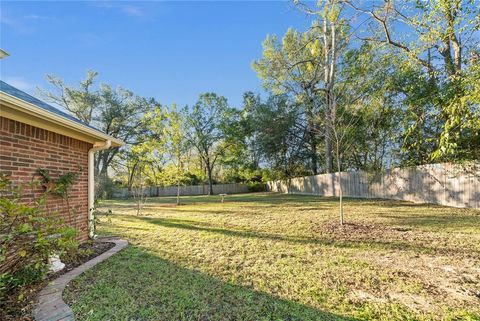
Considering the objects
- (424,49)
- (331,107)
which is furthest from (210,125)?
(424,49)

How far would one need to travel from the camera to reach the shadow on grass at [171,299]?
2244mm

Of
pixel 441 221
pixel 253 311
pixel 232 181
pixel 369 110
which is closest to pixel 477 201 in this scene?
pixel 441 221

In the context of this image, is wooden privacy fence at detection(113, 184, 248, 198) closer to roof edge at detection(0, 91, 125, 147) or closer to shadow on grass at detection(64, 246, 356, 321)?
roof edge at detection(0, 91, 125, 147)

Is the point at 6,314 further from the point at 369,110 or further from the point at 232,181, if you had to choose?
the point at 232,181

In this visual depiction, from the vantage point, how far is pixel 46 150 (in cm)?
374

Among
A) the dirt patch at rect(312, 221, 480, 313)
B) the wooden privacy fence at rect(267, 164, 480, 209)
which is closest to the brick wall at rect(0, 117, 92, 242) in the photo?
the dirt patch at rect(312, 221, 480, 313)

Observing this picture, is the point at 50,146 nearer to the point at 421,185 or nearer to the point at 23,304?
the point at 23,304

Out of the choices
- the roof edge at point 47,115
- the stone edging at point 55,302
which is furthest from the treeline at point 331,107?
the roof edge at point 47,115

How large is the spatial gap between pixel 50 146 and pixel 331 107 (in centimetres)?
786

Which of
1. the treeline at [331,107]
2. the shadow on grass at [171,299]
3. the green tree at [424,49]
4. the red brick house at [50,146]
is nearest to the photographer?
the shadow on grass at [171,299]

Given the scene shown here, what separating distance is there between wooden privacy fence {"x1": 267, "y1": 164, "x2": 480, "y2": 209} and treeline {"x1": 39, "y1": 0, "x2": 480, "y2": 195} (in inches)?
22.2

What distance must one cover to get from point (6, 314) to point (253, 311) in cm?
215

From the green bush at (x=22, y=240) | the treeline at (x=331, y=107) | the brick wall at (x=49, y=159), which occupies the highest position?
the treeline at (x=331, y=107)

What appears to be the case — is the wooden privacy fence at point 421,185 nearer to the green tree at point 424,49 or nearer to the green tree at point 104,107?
the green tree at point 424,49
